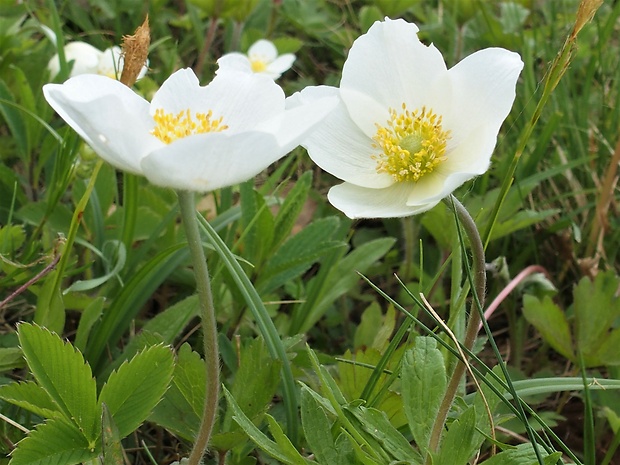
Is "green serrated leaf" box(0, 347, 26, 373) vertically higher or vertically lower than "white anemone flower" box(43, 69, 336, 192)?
lower

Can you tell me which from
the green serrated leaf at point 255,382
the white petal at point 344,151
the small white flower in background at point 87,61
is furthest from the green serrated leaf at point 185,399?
the small white flower in background at point 87,61

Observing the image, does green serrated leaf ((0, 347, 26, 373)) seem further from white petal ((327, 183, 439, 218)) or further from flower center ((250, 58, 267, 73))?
flower center ((250, 58, 267, 73))

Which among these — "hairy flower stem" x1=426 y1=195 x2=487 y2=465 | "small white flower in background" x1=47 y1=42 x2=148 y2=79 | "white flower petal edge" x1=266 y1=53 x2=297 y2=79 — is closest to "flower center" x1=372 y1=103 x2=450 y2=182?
"hairy flower stem" x1=426 y1=195 x2=487 y2=465

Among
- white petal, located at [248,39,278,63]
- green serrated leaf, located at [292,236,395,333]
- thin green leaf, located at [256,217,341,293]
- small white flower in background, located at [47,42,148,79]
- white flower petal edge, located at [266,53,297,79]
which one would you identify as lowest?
green serrated leaf, located at [292,236,395,333]

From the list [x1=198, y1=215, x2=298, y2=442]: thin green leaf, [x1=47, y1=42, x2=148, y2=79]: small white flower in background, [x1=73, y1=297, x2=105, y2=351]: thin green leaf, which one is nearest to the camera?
[x1=198, y1=215, x2=298, y2=442]: thin green leaf

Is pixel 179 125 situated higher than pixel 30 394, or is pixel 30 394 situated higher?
pixel 179 125

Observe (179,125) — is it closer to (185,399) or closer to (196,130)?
(196,130)

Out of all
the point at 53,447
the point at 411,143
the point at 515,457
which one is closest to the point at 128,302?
the point at 53,447
